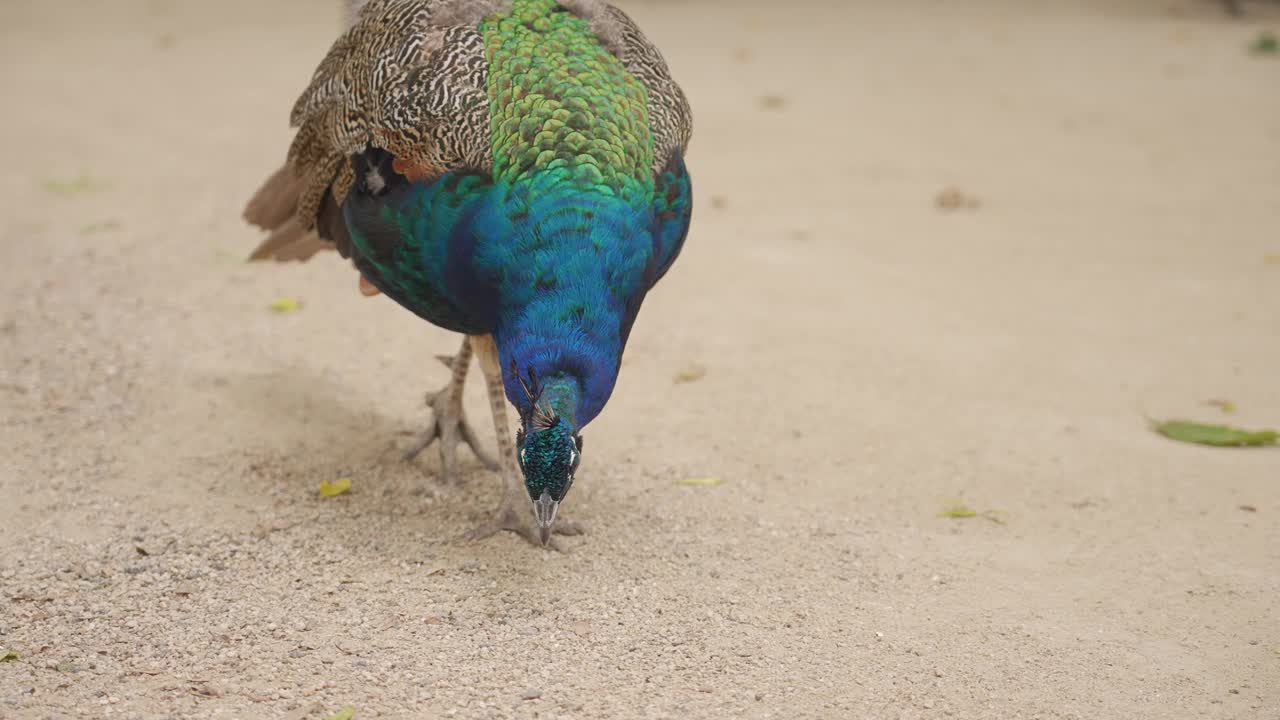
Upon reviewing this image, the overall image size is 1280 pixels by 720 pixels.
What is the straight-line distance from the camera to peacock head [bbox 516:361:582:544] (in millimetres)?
3186

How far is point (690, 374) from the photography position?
17.8 ft

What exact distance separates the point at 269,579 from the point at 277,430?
1.14 meters

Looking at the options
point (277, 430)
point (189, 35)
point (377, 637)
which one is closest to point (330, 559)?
point (377, 637)

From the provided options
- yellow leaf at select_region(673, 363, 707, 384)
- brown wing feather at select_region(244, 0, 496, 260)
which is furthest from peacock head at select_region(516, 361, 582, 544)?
yellow leaf at select_region(673, 363, 707, 384)

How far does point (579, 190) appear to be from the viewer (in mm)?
3414

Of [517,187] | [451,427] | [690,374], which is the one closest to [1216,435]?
[690,374]

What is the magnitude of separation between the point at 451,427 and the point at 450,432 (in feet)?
0.06

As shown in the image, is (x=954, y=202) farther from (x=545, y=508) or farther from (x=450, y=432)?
(x=545, y=508)

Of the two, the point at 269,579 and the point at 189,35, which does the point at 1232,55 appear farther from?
the point at 269,579

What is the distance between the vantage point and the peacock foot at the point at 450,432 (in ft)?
14.9

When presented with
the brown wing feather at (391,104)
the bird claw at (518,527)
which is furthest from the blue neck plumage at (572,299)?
the bird claw at (518,527)

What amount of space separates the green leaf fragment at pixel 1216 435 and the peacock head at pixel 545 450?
2721 millimetres

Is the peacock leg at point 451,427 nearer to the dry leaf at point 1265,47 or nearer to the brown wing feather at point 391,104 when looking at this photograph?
the brown wing feather at point 391,104

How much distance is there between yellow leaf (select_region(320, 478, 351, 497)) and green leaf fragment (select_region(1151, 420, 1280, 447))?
3.03m
